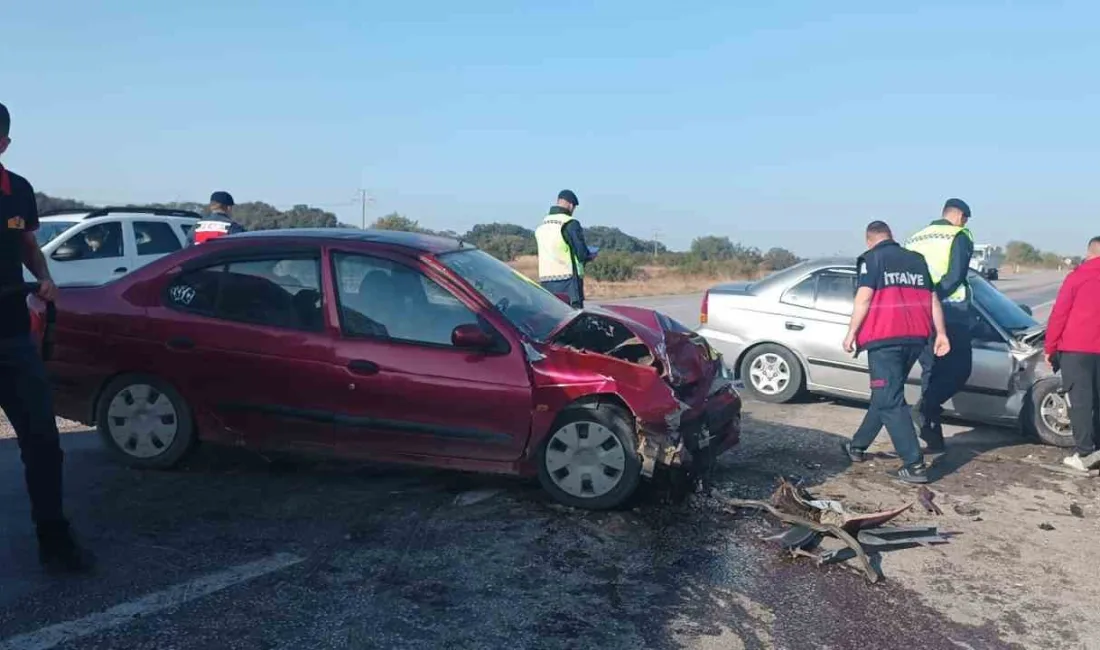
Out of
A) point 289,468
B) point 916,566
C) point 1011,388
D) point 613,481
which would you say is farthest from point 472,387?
point 1011,388

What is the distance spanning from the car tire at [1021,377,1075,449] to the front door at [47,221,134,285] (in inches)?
423

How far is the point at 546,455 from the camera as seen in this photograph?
217 inches

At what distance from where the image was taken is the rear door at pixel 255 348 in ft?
18.8

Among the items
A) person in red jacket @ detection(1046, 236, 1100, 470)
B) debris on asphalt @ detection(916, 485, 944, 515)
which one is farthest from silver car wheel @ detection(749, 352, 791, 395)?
debris on asphalt @ detection(916, 485, 944, 515)

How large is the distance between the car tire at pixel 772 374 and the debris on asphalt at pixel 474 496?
4.54 metres

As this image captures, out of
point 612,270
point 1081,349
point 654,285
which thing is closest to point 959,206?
point 1081,349

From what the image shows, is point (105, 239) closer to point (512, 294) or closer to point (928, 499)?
point (512, 294)

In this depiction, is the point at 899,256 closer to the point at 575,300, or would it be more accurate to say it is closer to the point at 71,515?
the point at 575,300

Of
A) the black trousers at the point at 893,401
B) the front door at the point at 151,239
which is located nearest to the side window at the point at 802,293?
the black trousers at the point at 893,401

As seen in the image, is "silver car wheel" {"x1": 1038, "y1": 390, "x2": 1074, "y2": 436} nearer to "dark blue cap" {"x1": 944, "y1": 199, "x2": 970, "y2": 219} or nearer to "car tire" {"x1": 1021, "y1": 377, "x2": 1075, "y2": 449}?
"car tire" {"x1": 1021, "y1": 377, "x2": 1075, "y2": 449}

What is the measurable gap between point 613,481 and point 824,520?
1161mm

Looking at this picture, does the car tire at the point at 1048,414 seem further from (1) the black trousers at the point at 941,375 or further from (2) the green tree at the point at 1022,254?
(2) the green tree at the point at 1022,254

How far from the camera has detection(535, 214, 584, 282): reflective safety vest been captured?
9.64 meters

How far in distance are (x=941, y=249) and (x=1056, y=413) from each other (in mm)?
1662
